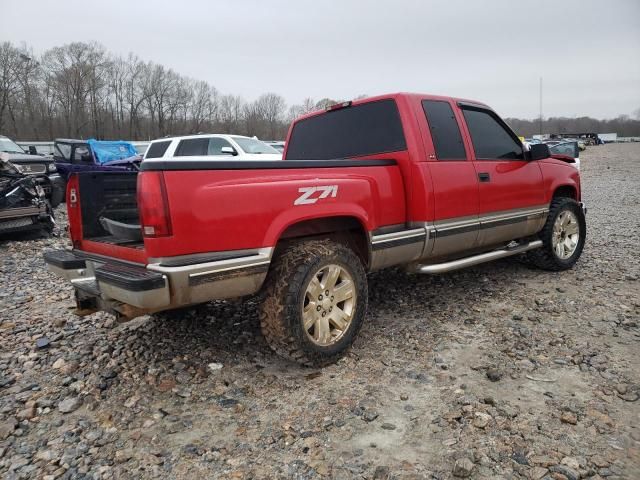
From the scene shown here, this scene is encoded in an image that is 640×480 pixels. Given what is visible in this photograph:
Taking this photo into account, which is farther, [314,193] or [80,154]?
[80,154]

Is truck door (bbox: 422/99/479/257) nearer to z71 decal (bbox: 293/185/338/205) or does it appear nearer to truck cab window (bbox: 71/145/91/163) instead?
z71 decal (bbox: 293/185/338/205)

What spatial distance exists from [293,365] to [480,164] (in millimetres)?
2533

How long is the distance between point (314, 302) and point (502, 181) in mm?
2490

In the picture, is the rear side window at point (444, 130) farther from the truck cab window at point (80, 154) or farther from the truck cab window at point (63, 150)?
the truck cab window at point (63, 150)

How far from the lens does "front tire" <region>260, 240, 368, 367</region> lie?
2889 millimetres

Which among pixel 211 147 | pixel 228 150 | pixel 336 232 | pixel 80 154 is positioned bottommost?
pixel 336 232

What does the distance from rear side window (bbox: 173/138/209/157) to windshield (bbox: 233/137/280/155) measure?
2.29 feet

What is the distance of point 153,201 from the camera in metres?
2.39

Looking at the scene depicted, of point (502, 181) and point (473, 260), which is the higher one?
point (502, 181)

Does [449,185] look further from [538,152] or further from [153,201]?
[153,201]

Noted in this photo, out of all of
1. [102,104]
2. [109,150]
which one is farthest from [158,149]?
[102,104]

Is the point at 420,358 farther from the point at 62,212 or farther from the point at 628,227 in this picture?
the point at 62,212

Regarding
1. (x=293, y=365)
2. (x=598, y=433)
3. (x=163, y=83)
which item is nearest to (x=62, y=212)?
(x=293, y=365)

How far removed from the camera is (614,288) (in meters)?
4.68
